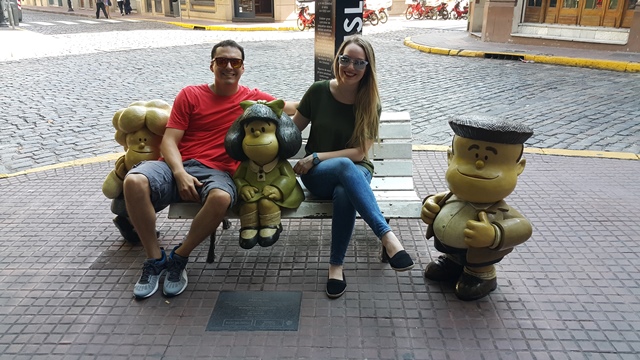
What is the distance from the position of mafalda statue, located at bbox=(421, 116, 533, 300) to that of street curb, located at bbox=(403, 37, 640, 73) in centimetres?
1039

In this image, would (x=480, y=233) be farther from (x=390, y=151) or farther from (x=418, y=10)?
(x=418, y=10)

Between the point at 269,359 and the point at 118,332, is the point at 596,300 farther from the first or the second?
the point at 118,332

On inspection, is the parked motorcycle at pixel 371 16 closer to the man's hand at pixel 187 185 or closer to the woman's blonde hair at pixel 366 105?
the woman's blonde hair at pixel 366 105

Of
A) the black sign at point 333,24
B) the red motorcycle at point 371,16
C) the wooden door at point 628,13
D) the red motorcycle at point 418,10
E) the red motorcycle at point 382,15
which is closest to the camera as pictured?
A: the black sign at point 333,24

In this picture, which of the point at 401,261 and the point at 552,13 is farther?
the point at 552,13

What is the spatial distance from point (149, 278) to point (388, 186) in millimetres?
1725

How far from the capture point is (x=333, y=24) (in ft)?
17.0

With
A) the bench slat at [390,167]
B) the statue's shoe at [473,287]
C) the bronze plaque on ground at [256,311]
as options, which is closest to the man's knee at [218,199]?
the bronze plaque on ground at [256,311]

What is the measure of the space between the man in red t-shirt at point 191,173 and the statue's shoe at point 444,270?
4.42 ft

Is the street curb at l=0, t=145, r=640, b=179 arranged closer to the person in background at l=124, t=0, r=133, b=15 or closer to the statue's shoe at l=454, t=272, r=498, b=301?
the statue's shoe at l=454, t=272, r=498, b=301

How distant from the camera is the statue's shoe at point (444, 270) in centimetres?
337

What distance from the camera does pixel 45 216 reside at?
441 centimetres

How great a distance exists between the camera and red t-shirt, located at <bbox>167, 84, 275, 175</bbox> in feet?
11.7

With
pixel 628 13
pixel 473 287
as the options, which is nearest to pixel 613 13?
pixel 628 13
